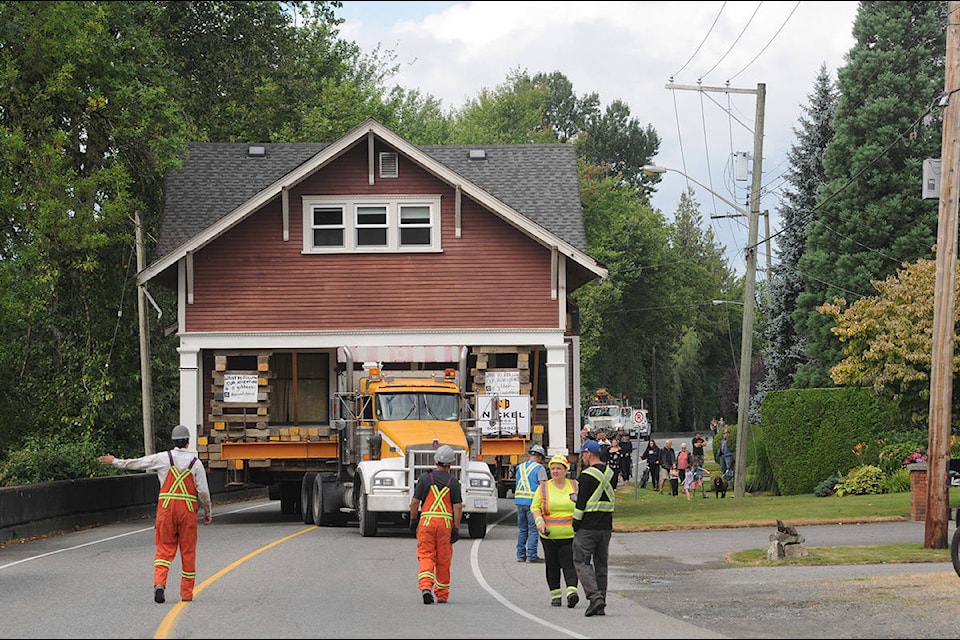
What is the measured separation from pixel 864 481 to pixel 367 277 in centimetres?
1326

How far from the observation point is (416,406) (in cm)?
2844

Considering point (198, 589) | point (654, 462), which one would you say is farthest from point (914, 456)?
point (198, 589)

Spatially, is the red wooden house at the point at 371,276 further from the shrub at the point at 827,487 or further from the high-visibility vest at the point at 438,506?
the high-visibility vest at the point at 438,506

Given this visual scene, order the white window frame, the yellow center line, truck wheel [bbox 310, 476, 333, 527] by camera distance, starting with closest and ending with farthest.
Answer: the yellow center line < truck wheel [bbox 310, 476, 333, 527] < the white window frame

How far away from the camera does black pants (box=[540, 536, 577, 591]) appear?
16.3 meters

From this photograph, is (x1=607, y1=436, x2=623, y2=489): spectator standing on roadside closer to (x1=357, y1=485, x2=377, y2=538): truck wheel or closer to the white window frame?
the white window frame

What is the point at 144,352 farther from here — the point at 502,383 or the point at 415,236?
the point at 502,383

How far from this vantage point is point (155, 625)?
14.1 metres

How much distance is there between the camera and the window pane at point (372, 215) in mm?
35438

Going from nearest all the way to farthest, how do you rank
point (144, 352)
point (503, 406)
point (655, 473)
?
1. point (503, 406)
2. point (144, 352)
3. point (655, 473)

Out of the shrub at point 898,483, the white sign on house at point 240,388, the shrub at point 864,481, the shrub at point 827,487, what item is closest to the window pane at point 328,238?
the white sign on house at point 240,388

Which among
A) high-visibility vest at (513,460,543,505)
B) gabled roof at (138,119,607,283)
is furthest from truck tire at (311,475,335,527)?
high-visibility vest at (513,460,543,505)

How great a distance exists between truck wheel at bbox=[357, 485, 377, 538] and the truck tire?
301 cm

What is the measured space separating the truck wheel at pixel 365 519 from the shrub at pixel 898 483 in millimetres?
15110
